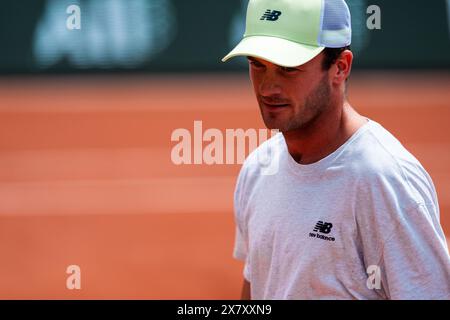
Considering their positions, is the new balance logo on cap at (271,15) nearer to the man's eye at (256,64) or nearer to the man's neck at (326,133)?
the man's eye at (256,64)

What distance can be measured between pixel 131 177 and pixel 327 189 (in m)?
8.32

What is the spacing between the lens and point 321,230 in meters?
3.09

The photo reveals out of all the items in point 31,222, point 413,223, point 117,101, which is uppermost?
point 413,223

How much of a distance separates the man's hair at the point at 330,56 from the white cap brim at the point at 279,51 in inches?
2.0

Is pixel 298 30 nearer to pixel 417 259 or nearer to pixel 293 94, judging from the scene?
pixel 293 94

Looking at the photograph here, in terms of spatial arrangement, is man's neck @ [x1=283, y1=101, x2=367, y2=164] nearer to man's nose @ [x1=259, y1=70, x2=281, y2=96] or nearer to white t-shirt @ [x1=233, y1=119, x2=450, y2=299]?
white t-shirt @ [x1=233, y1=119, x2=450, y2=299]

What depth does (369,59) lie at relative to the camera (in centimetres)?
1202

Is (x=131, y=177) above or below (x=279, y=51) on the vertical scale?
below

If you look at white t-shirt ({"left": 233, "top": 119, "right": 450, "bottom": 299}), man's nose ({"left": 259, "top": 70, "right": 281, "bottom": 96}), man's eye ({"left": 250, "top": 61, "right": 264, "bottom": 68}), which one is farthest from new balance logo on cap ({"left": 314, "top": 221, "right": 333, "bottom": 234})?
man's eye ({"left": 250, "top": 61, "right": 264, "bottom": 68})

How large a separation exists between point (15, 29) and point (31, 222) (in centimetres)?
332

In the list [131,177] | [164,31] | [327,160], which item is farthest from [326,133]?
[164,31]

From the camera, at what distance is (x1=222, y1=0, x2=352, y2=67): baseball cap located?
313 cm
